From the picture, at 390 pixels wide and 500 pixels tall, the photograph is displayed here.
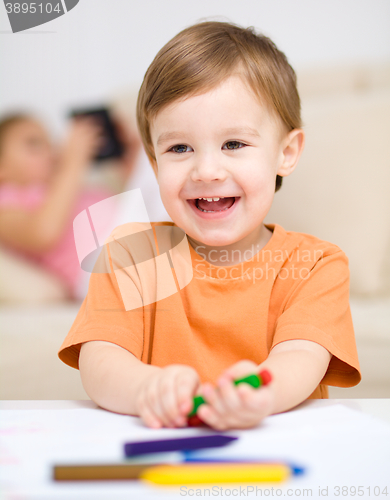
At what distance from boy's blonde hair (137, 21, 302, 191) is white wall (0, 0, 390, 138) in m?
0.35

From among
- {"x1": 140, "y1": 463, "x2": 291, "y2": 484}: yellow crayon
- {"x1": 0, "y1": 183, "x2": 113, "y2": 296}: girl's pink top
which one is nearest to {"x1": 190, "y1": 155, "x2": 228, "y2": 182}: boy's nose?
{"x1": 140, "y1": 463, "x2": 291, "y2": 484}: yellow crayon

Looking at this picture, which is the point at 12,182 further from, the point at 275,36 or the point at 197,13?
the point at 275,36

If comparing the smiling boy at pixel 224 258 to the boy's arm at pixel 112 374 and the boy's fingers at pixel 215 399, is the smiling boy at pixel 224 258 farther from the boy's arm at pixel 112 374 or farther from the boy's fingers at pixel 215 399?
the boy's fingers at pixel 215 399

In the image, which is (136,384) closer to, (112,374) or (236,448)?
(112,374)

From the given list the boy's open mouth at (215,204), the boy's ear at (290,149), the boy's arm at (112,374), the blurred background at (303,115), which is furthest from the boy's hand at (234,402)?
the blurred background at (303,115)

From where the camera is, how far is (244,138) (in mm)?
639

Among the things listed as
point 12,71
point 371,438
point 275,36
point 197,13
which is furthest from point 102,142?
point 371,438

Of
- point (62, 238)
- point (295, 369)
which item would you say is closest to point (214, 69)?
point (295, 369)

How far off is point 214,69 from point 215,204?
0.64 feet

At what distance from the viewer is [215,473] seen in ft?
1.04

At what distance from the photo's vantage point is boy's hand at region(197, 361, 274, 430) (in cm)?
38

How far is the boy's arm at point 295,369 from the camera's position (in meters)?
0.49

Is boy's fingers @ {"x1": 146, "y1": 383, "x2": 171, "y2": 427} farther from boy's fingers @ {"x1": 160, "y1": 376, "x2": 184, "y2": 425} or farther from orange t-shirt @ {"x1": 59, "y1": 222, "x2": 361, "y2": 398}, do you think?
orange t-shirt @ {"x1": 59, "y1": 222, "x2": 361, "y2": 398}

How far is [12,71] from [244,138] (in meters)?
0.86
